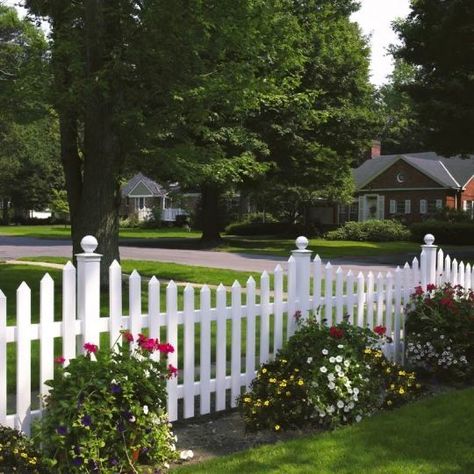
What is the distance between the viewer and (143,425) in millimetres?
3650

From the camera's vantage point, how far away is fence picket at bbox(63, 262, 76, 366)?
13.0ft

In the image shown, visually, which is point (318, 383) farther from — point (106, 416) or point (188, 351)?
point (106, 416)

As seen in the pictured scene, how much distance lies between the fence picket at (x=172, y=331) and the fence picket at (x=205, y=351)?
0.27m

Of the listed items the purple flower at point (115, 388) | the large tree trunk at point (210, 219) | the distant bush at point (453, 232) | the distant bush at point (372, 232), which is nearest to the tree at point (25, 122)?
the purple flower at point (115, 388)

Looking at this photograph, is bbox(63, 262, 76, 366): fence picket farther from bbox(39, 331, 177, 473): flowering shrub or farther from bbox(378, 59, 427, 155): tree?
bbox(378, 59, 427, 155): tree

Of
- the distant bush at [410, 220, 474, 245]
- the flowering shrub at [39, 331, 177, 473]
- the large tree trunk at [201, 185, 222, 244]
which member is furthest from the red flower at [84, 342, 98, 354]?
the distant bush at [410, 220, 474, 245]

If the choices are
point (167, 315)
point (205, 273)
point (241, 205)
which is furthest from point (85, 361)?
point (241, 205)

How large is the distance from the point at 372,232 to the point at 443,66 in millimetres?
A: 16053

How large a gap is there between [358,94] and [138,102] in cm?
2096

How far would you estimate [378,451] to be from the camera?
420cm

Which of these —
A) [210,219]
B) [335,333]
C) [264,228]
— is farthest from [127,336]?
[264,228]

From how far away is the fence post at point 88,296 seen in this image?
407 centimetres

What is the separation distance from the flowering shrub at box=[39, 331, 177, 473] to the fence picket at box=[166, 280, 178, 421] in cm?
61

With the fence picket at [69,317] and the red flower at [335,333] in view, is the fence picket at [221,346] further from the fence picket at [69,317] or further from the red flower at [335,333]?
the fence picket at [69,317]
